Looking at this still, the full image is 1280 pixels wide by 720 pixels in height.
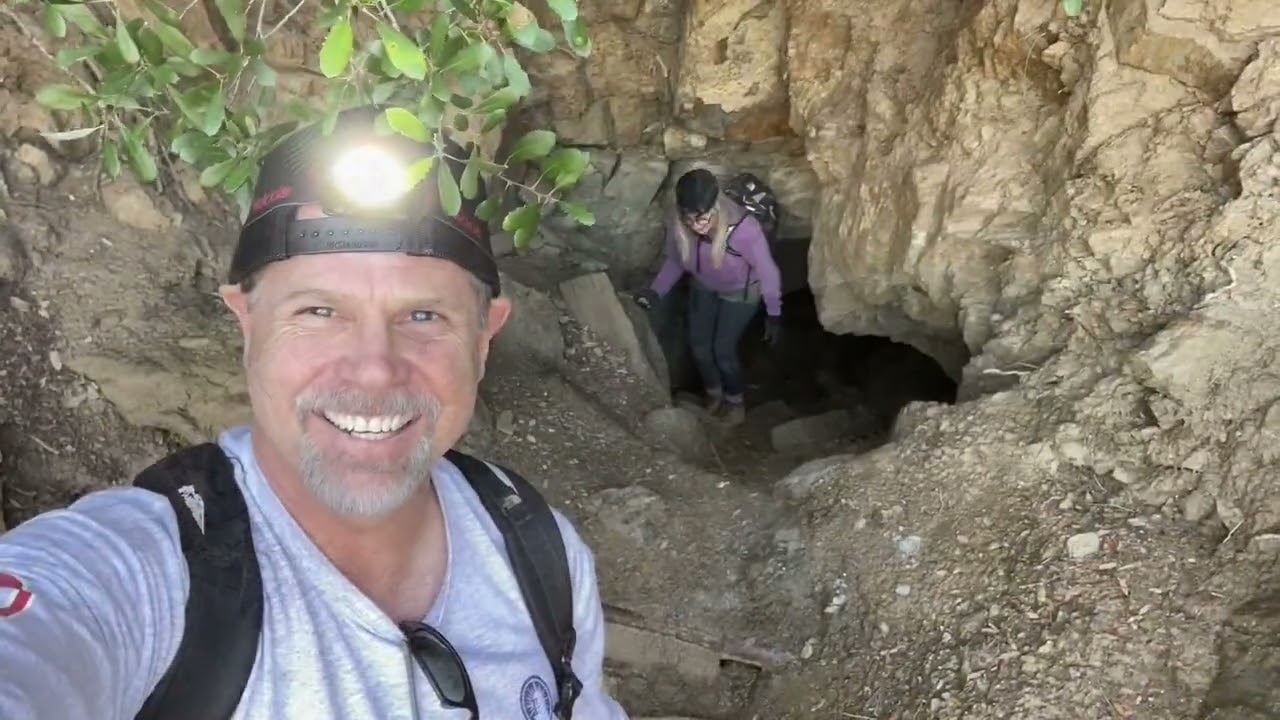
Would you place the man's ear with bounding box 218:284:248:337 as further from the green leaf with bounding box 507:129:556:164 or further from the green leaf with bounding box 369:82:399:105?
the green leaf with bounding box 507:129:556:164

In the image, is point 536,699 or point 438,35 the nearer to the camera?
point 438,35

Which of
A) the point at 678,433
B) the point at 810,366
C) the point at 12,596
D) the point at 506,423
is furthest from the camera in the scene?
the point at 810,366

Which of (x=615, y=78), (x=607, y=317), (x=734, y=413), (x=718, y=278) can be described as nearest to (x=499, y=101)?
(x=607, y=317)

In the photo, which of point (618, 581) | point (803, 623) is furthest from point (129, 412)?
point (803, 623)

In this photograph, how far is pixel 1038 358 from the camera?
10.5 ft

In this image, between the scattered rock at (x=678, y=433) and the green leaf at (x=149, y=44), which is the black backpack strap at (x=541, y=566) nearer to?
the green leaf at (x=149, y=44)

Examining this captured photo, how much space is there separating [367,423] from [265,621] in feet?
1.19

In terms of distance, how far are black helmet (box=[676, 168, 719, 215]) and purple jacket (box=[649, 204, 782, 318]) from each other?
28 cm

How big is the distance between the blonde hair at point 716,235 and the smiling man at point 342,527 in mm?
3329

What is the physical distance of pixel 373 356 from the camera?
5.06ft

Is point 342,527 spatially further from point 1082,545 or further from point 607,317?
point 607,317

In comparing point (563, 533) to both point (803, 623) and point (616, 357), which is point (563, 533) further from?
point (616, 357)

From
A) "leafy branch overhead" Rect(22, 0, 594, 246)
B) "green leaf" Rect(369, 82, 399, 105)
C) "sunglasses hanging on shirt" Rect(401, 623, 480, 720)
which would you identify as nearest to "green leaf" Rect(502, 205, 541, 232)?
"leafy branch overhead" Rect(22, 0, 594, 246)

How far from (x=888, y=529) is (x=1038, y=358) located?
0.85m
